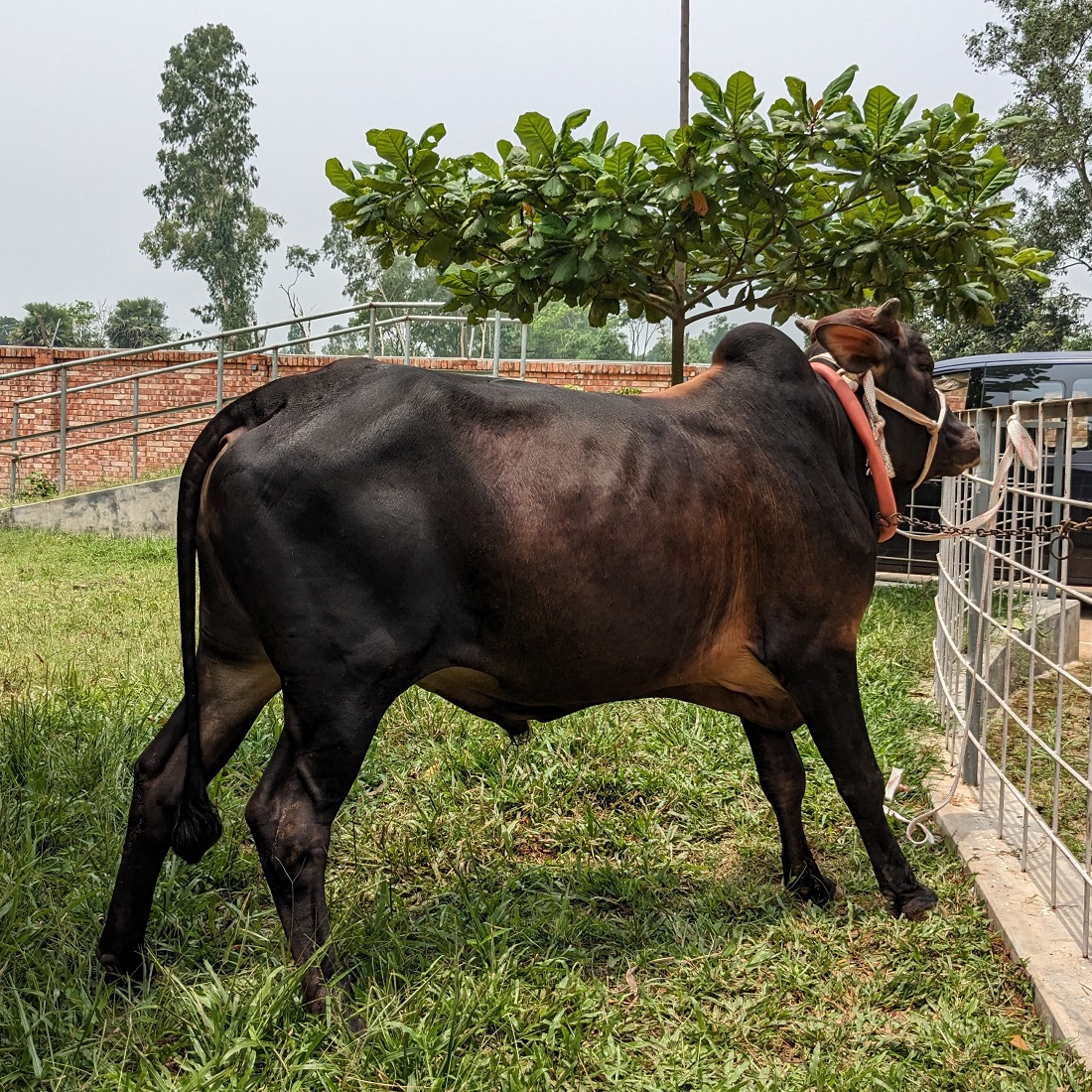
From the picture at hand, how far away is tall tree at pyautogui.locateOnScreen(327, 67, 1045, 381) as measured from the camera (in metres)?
4.86

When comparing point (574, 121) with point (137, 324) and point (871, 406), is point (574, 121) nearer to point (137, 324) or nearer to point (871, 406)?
point (871, 406)

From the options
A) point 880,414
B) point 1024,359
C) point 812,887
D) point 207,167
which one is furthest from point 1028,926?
point 207,167

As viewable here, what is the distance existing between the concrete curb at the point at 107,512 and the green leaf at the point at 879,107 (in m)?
8.43

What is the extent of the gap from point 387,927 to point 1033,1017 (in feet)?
Result: 5.15

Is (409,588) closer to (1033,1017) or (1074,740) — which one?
(1033,1017)

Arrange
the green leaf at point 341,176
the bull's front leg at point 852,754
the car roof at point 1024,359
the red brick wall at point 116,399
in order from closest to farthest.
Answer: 1. the bull's front leg at point 852,754
2. the green leaf at point 341,176
3. the car roof at point 1024,359
4. the red brick wall at point 116,399

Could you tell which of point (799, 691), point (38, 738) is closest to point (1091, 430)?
point (799, 691)

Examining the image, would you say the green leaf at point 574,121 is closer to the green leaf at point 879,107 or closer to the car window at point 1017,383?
the green leaf at point 879,107

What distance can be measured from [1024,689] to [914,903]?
3219 millimetres

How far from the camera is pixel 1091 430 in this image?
8.33m

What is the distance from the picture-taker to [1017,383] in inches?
337

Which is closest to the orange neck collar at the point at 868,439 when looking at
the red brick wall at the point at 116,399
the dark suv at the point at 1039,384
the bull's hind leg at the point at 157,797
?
the bull's hind leg at the point at 157,797

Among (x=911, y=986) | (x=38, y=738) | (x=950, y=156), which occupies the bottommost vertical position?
(x=911, y=986)

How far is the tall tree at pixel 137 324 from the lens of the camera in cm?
3688
